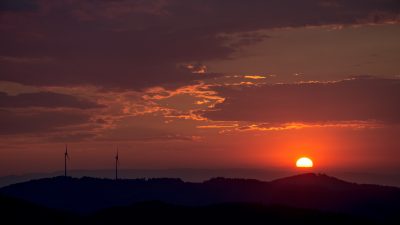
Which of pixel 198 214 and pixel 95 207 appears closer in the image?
pixel 198 214

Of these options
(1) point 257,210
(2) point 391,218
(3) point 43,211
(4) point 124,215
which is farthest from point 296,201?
(3) point 43,211

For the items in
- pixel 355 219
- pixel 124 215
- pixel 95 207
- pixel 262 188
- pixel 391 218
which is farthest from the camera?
pixel 95 207

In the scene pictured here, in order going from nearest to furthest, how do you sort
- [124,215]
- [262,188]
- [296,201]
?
[124,215], [296,201], [262,188]

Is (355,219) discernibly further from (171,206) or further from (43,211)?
(43,211)

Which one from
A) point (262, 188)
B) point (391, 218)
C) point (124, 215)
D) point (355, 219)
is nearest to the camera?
point (355, 219)

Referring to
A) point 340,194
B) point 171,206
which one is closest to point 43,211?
point 171,206

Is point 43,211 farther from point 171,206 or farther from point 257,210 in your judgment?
point 257,210

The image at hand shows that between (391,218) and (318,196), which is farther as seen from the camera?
(318,196)

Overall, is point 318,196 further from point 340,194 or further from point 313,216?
point 313,216

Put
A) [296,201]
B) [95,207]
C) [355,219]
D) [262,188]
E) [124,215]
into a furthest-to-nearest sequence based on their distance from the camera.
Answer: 1. [95,207]
2. [262,188]
3. [296,201]
4. [124,215]
5. [355,219]
